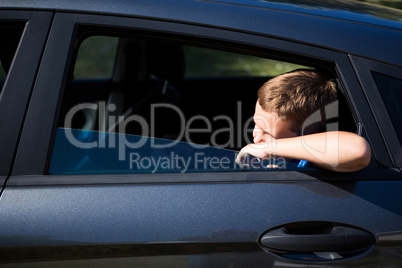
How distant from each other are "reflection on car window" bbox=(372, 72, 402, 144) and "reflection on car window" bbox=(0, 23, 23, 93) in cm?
112

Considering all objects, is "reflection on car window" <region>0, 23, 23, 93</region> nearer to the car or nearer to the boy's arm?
the car

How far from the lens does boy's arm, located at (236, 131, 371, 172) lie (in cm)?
144

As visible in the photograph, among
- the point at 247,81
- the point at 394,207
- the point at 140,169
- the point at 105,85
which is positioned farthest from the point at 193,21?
the point at 105,85

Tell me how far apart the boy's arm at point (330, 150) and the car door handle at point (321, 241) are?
183mm

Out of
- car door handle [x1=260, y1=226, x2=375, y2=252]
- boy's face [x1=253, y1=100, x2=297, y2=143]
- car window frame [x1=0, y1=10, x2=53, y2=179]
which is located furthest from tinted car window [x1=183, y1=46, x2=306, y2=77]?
car door handle [x1=260, y1=226, x2=375, y2=252]

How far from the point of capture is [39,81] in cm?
154

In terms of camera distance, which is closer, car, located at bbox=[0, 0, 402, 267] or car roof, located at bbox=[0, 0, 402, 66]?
car, located at bbox=[0, 0, 402, 267]

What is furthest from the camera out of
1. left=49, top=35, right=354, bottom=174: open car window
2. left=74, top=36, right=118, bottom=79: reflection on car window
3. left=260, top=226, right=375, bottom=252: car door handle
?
left=74, top=36, right=118, bottom=79: reflection on car window

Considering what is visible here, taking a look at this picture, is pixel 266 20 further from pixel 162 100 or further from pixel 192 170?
pixel 162 100

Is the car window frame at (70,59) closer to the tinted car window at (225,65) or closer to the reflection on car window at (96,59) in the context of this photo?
the reflection on car window at (96,59)

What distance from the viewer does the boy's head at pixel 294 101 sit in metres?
1.73

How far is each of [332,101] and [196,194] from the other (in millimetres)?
589

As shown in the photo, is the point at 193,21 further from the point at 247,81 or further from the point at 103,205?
the point at 247,81

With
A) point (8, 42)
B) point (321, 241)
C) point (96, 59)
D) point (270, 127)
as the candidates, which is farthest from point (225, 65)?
point (321, 241)
